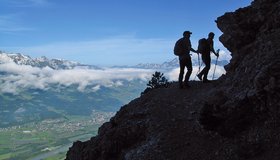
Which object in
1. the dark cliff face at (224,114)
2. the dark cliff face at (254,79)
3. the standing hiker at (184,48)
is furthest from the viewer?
the standing hiker at (184,48)

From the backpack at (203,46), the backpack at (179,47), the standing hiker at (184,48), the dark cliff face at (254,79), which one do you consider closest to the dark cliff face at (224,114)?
the dark cliff face at (254,79)

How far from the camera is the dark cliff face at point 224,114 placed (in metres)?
19.8

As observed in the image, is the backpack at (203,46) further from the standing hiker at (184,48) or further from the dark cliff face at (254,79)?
the dark cliff face at (254,79)

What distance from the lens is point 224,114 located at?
2158 cm

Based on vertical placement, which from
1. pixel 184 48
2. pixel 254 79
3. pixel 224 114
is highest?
pixel 184 48

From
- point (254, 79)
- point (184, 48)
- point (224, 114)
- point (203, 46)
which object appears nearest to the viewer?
point (254, 79)

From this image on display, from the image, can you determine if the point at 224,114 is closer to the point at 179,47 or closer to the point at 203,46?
the point at 179,47

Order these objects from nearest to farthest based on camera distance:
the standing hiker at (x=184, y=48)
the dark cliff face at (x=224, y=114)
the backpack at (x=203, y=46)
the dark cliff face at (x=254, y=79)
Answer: the dark cliff face at (x=224, y=114)
the dark cliff face at (x=254, y=79)
the standing hiker at (x=184, y=48)
the backpack at (x=203, y=46)

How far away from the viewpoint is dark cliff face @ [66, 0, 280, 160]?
19.8m

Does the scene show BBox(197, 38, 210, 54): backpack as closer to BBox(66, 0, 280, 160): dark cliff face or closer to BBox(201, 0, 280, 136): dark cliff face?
BBox(66, 0, 280, 160): dark cliff face

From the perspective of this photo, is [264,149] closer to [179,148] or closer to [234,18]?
[179,148]

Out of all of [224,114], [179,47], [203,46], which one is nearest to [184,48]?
[179,47]

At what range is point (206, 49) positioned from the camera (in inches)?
1253

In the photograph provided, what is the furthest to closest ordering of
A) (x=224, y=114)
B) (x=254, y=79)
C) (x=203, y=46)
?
(x=203, y=46) < (x=224, y=114) < (x=254, y=79)
